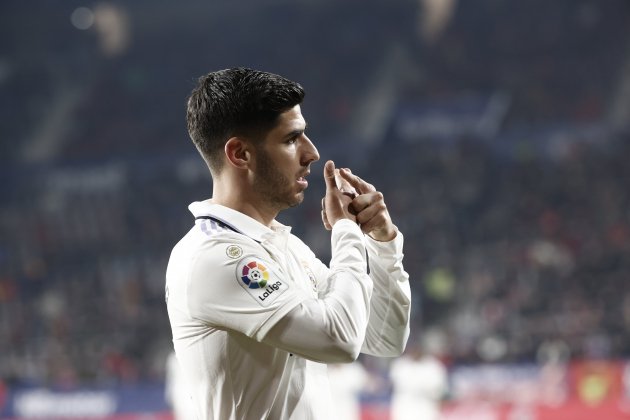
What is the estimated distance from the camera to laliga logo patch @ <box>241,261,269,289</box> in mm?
2203

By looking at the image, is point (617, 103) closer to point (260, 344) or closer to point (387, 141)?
point (387, 141)

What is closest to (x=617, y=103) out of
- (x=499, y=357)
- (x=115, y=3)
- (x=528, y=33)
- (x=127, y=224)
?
(x=528, y=33)

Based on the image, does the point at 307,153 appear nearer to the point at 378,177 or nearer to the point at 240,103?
the point at 240,103

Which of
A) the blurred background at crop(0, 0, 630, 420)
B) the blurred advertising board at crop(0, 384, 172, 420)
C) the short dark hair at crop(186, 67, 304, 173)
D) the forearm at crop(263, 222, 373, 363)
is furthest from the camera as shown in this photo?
the blurred background at crop(0, 0, 630, 420)

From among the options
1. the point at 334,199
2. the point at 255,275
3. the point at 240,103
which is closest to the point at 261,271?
the point at 255,275

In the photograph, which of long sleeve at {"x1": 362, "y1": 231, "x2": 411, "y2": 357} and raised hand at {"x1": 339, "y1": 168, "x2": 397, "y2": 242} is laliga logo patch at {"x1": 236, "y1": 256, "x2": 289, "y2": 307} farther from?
long sleeve at {"x1": 362, "y1": 231, "x2": 411, "y2": 357}

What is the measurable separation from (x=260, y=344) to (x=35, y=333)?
A: 54.8ft

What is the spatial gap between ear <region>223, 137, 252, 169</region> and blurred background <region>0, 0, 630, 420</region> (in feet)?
31.1

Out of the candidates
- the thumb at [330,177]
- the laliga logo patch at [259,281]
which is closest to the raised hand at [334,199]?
the thumb at [330,177]

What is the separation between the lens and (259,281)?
2205 millimetres

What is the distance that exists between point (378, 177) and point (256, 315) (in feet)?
60.3

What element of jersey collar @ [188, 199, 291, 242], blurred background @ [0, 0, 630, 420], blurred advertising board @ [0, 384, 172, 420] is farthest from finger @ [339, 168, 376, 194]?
blurred advertising board @ [0, 384, 172, 420]

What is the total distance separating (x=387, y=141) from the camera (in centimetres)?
2148

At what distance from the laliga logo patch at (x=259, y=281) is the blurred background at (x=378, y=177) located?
376 inches
